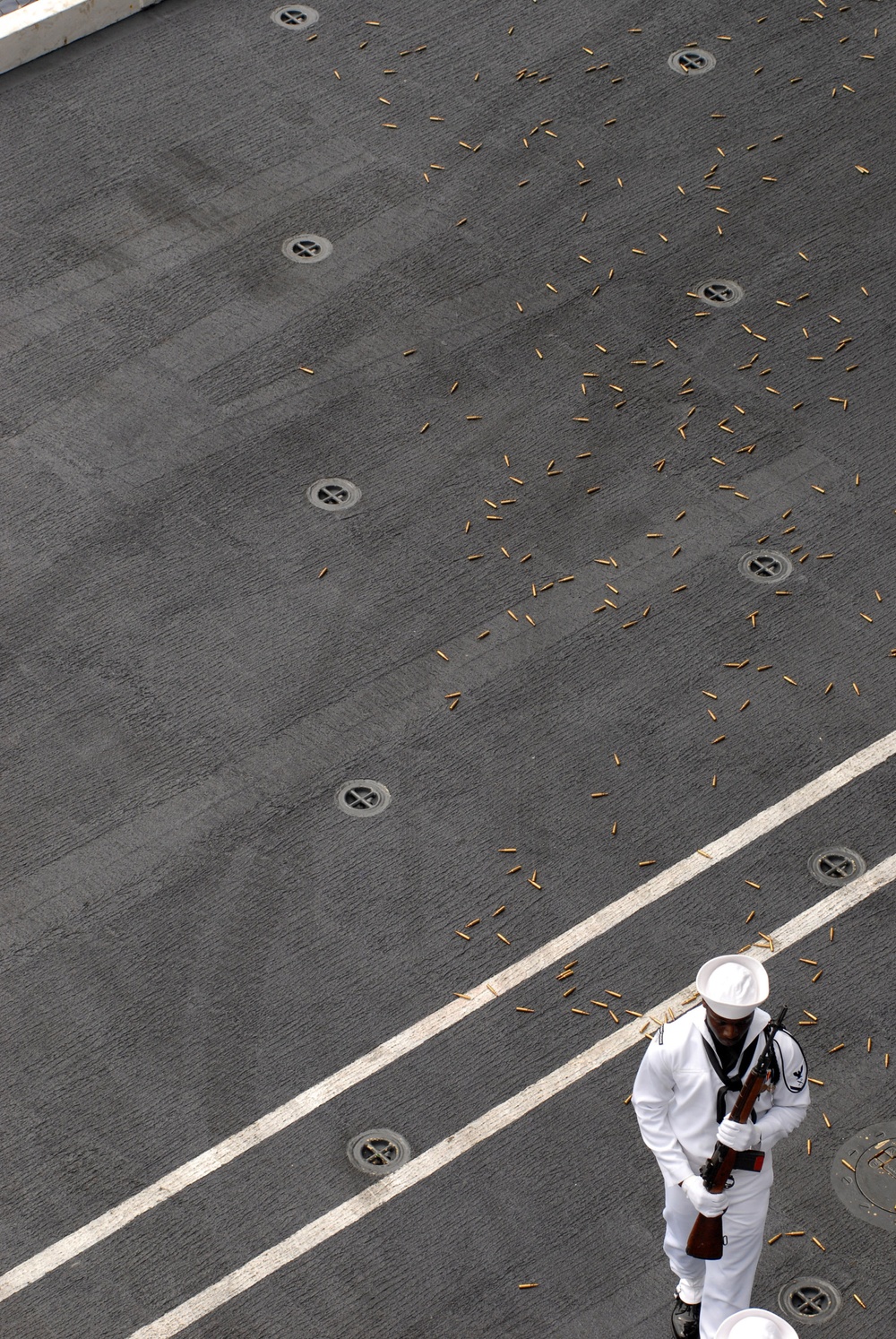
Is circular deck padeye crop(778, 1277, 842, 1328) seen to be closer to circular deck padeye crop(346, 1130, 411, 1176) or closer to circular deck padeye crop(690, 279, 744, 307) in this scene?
circular deck padeye crop(346, 1130, 411, 1176)

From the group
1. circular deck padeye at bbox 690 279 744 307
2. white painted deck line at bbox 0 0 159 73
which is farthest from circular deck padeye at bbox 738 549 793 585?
white painted deck line at bbox 0 0 159 73

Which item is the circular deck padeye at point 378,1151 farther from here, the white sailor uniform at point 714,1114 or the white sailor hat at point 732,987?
the white sailor hat at point 732,987

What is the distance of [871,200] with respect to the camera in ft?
40.8

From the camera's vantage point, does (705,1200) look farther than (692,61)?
No

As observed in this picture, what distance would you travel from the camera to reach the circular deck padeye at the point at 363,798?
9.23m

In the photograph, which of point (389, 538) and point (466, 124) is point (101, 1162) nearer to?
point (389, 538)

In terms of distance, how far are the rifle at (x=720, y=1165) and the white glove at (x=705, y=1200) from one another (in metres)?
0.02

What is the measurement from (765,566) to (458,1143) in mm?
3859

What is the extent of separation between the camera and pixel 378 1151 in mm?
8055

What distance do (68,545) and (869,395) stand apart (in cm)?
482

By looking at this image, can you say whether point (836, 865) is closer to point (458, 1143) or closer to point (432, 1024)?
point (432, 1024)

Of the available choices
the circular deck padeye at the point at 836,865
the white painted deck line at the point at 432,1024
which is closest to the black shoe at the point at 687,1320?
the white painted deck line at the point at 432,1024

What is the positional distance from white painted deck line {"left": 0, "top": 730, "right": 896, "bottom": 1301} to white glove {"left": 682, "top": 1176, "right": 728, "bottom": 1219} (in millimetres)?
1893

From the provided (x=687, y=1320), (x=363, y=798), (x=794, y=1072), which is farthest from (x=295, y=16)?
(x=687, y=1320)
